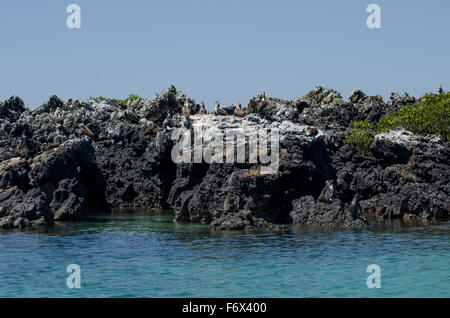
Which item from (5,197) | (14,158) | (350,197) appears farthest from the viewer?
(350,197)

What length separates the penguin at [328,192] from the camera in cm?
3984

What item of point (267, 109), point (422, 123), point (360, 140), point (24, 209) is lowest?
point (24, 209)

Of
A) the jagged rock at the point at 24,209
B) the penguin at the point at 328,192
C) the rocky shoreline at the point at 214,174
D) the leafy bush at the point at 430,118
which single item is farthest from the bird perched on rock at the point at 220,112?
the leafy bush at the point at 430,118

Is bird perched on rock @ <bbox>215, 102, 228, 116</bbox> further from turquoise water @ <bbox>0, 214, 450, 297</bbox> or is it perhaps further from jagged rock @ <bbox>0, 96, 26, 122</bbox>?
jagged rock @ <bbox>0, 96, 26, 122</bbox>

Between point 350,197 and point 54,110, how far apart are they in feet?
114

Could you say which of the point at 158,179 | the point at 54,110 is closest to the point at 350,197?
the point at 158,179

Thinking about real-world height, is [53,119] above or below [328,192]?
above

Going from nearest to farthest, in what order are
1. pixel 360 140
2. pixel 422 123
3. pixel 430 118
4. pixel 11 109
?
pixel 360 140
pixel 430 118
pixel 422 123
pixel 11 109

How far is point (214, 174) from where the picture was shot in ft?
142

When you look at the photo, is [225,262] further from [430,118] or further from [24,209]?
[430,118]

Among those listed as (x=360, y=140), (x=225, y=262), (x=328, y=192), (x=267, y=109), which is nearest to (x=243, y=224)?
(x=328, y=192)

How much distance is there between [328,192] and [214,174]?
7874 millimetres

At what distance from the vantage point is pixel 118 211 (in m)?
55.2

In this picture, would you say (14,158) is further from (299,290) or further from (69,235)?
(299,290)
